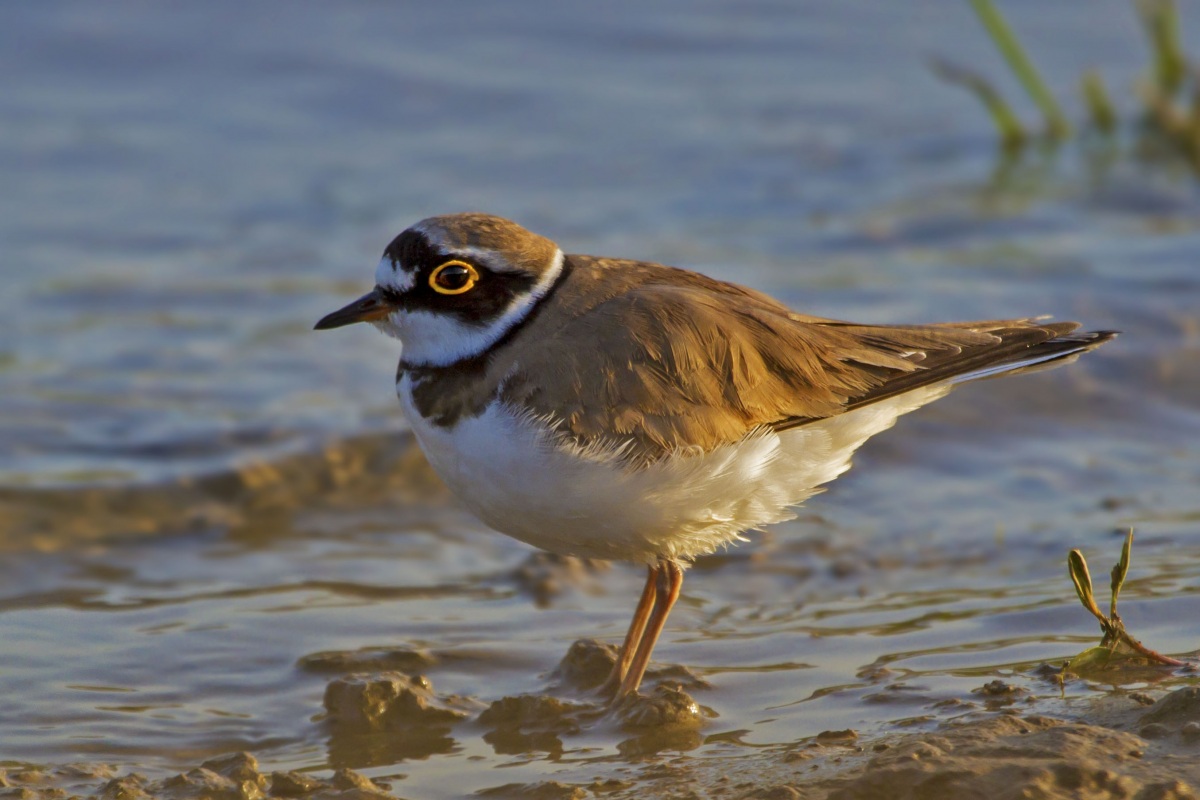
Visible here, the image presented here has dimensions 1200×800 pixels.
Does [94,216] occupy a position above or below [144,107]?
below

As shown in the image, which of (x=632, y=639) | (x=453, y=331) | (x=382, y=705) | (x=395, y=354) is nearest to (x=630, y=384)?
(x=453, y=331)

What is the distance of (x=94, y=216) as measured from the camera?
1100 cm

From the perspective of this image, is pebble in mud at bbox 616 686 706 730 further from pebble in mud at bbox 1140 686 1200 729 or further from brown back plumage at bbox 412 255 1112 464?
pebble in mud at bbox 1140 686 1200 729

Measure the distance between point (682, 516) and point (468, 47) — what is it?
9946 millimetres

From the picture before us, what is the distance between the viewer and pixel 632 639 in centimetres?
544

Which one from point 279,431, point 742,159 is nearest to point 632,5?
point 742,159

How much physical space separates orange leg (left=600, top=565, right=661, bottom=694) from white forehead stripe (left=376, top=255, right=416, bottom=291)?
1.33 meters

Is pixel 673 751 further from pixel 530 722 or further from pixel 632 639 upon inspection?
pixel 632 639

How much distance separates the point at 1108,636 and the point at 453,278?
7.95 feet

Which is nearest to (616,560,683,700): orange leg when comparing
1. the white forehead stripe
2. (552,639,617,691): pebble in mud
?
(552,639,617,691): pebble in mud

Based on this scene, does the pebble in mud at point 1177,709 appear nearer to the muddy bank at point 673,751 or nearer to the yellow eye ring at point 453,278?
the muddy bank at point 673,751

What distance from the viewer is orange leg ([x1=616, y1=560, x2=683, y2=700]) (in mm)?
5215

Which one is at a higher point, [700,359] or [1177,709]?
[700,359]

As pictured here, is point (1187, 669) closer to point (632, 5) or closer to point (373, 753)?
point (373, 753)
